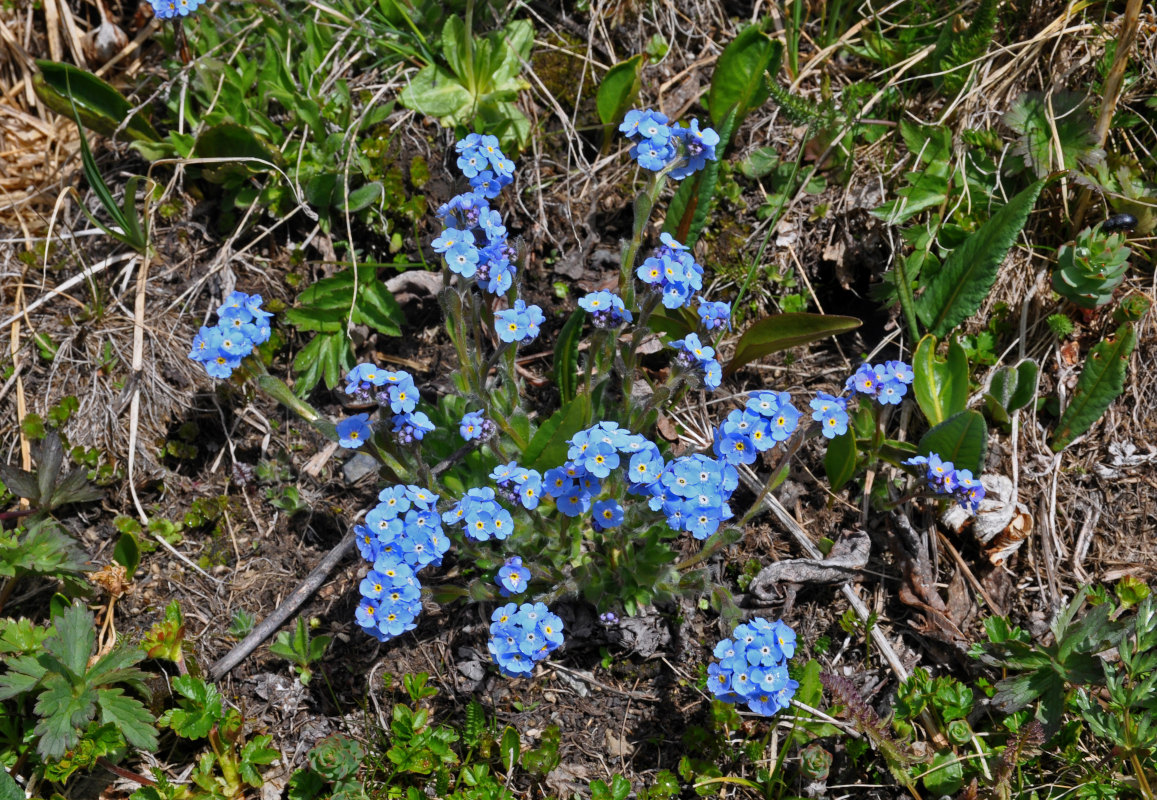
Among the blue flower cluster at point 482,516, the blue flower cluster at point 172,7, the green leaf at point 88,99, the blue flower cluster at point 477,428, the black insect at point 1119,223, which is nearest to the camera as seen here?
the blue flower cluster at point 482,516

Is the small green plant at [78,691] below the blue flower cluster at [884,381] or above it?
below

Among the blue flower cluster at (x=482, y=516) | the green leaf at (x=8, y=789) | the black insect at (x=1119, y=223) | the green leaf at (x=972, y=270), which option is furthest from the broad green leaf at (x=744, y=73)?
the green leaf at (x=8, y=789)

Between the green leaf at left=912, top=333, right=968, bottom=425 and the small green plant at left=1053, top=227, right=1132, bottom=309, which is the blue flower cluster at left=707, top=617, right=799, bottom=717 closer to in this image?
→ the green leaf at left=912, top=333, right=968, bottom=425

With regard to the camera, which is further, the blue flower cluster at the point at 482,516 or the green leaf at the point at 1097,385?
the green leaf at the point at 1097,385

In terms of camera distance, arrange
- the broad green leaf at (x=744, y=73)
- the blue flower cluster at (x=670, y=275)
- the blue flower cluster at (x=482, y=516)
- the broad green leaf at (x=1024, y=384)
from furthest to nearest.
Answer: the broad green leaf at (x=744, y=73)
the broad green leaf at (x=1024, y=384)
the blue flower cluster at (x=670, y=275)
the blue flower cluster at (x=482, y=516)

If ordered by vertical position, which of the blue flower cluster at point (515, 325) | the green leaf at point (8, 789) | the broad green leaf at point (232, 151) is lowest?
the green leaf at point (8, 789)

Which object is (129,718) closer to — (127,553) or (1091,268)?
(127,553)

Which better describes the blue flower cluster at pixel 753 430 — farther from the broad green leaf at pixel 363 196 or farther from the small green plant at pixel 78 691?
the small green plant at pixel 78 691
